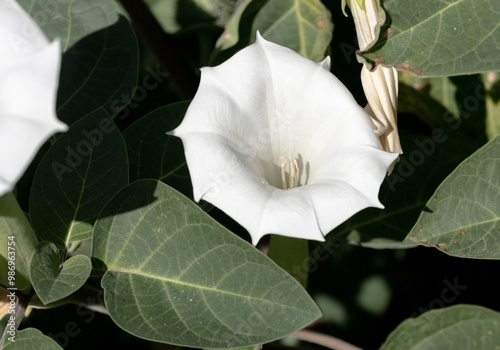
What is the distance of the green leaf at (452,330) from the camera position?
0.83 meters

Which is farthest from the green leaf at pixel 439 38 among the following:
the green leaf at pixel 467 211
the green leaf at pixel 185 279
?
the green leaf at pixel 185 279

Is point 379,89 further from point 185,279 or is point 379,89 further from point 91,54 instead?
point 91,54

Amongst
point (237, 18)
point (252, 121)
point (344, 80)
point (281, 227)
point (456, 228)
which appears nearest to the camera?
point (281, 227)

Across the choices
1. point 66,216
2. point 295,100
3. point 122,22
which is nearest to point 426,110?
point 295,100

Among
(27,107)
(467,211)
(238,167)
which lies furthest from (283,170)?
(27,107)

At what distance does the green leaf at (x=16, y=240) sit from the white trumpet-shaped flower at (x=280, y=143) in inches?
9.7

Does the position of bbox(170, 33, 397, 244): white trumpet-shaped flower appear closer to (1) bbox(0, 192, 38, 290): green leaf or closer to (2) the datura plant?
(2) the datura plant

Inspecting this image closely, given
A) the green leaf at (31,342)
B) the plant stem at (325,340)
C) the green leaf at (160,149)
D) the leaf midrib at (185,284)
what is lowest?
the plant stem at (325,340)

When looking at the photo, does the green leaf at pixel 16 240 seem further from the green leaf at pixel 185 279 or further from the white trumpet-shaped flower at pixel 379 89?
the white trumpet-shaped flower at pixel 379 89

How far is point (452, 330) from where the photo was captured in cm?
85

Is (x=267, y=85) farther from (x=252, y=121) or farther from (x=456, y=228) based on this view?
(x=456, y=228)

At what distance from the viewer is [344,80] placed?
1249 mm

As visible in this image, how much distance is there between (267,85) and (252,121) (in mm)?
68

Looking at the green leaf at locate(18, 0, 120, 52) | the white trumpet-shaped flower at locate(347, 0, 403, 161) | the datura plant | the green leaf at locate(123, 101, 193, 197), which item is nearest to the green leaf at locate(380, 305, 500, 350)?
the datura plant
